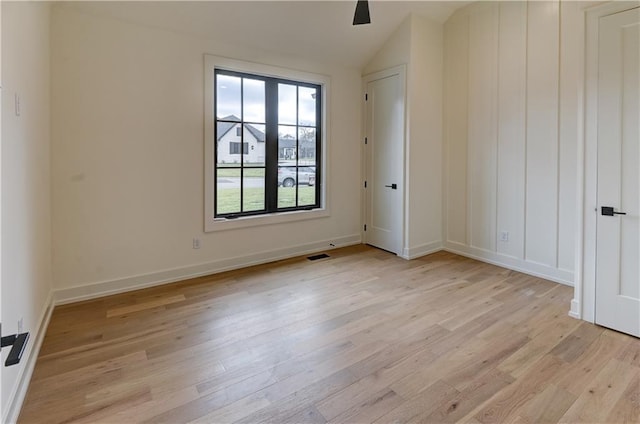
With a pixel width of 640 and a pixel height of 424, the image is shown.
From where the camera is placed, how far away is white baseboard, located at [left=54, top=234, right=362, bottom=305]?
10.7 feet

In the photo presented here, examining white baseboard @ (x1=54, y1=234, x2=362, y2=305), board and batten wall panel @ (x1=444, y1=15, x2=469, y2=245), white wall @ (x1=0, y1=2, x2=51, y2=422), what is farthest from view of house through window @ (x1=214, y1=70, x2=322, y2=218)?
board and batten wall panel @ (x1=444, y1=15, x2=469, y2=245)

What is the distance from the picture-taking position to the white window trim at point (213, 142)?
385 centimetres

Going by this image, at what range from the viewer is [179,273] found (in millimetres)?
3811

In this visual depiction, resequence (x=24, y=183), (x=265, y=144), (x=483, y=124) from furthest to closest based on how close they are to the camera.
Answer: (x=265, y=144), (x=483, y=124), (x=24, y=183)

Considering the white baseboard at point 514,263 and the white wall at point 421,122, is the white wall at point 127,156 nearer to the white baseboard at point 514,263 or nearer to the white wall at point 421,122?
the white wall at point 421,122

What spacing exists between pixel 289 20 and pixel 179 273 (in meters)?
3.00

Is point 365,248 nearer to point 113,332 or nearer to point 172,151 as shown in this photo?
point 172,151

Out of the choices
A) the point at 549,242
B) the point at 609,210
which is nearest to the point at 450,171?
the point at 549,242

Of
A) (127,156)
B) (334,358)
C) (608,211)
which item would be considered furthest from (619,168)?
(127,156)

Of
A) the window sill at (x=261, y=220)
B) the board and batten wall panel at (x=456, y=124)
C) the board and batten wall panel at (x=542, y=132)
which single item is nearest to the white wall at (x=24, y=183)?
the window sill at (x=261, y=220)

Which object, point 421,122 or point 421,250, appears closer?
point 421,122

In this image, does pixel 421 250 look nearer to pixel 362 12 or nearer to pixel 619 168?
pixel 619 168

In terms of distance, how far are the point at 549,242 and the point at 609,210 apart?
129cm

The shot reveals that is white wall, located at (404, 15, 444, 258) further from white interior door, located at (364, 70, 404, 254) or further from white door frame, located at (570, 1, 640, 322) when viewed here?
white door frame, located at (570, 1, 640, 322)
